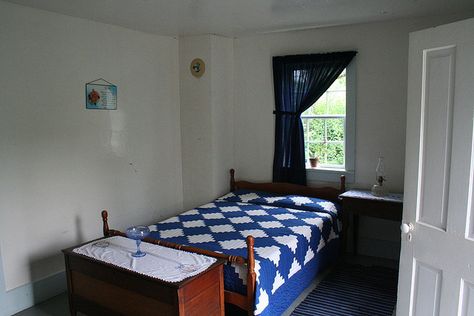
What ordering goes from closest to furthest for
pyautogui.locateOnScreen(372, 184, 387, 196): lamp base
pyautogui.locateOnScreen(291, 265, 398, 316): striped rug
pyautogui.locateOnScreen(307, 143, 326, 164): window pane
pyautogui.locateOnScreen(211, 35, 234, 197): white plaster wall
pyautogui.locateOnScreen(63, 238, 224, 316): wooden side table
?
1. pyautogui.locateOnScreen(63, 238, 224, 316): wooden side table
2. pyautogui.locateOnScreen(291, 265, 398, 316): striped rug
3. pyautogui.locateOnScreen(372, 184, 387, 196): lamp base
4. pyautogui.locateOnScreen(307, 143, 326, 164): window pane
5. pyautogui.locateOnScreen(211, 35, 234, 197): white plaster wall

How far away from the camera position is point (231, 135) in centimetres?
460

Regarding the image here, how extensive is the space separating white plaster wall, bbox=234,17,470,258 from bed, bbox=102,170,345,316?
0.42 m

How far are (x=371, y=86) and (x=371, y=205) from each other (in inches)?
46.5

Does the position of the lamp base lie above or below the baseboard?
above

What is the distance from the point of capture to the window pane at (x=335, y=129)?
159 inches

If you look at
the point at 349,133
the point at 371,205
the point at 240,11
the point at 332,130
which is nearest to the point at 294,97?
the point at 332,130

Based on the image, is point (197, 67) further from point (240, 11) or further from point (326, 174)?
point (326, 174)

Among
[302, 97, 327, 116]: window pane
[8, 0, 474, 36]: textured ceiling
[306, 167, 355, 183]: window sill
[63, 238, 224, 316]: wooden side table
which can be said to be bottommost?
[63, 238, 224, 316]: wooden side table

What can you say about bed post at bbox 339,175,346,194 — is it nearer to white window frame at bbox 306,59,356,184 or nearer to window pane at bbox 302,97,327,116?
white window frame at bbox 306,59,356,184

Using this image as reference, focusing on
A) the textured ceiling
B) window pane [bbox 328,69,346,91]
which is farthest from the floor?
the textured ceiling

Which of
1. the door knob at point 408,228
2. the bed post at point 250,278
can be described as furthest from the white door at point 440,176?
the bed post at point 250,278

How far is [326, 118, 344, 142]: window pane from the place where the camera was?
4.04 m

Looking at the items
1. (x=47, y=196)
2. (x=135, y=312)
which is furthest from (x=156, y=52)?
(x=135, y=312)

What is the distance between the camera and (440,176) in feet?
5.97
